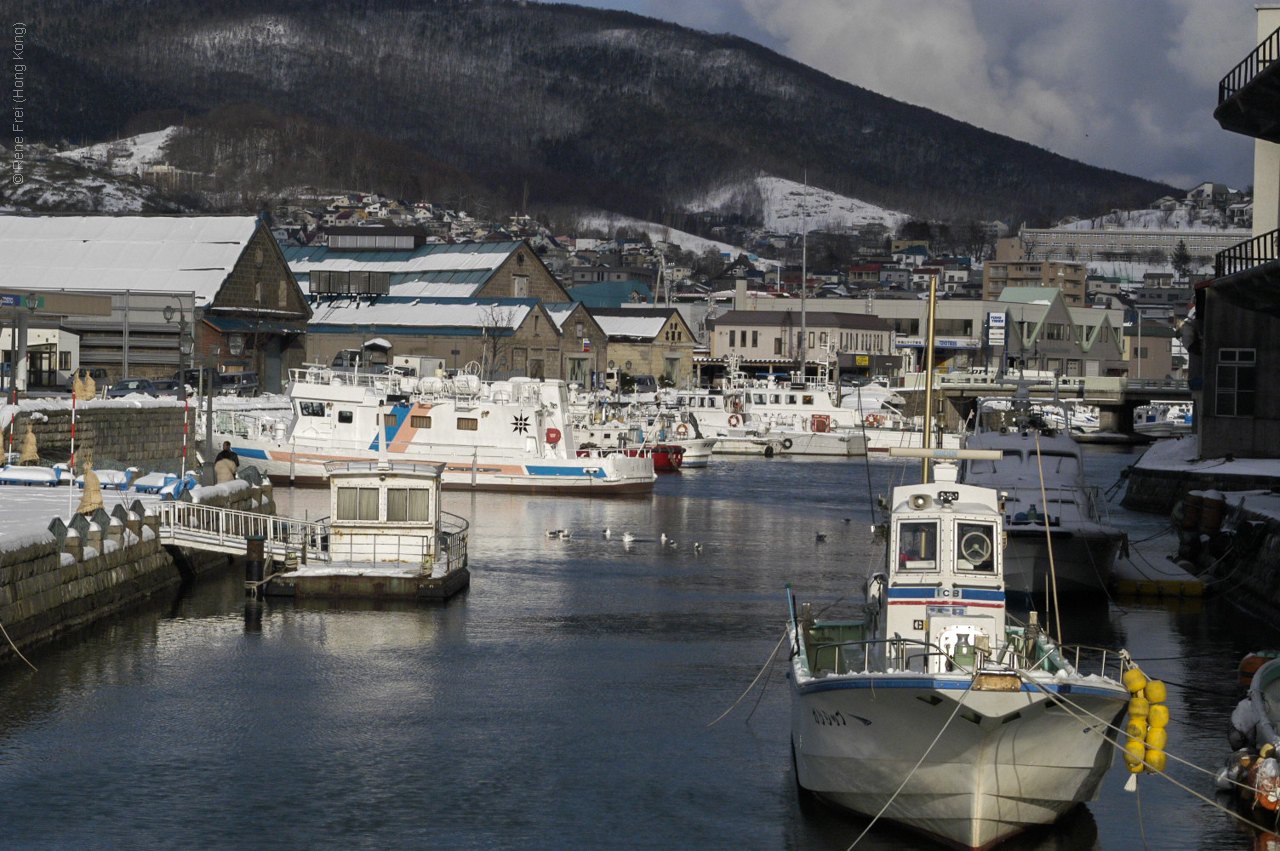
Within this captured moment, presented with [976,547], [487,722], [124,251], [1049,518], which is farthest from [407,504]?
[124,251]

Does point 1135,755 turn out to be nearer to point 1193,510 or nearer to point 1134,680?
point 1134,680

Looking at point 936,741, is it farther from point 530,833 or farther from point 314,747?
point 314,747

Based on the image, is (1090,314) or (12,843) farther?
(1090,314)

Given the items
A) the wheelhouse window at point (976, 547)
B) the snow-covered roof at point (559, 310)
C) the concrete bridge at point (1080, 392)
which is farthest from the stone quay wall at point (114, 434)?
the concrete bridge at point (1080, 392)

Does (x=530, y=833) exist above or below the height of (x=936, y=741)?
below

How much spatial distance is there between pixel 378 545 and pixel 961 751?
17.6 metres

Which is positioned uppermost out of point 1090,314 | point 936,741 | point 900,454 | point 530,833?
point 1090,314

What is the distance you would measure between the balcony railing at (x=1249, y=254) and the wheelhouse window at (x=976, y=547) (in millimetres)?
27505

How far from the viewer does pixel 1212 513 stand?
3834cm

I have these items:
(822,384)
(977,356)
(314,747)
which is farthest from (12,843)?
(977,356)

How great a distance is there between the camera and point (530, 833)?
16891 mm

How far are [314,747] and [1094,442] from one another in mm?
86115

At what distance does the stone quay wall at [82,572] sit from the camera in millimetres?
23188

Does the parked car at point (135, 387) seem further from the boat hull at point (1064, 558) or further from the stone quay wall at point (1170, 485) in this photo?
the boat hull at point (1064, 558)
